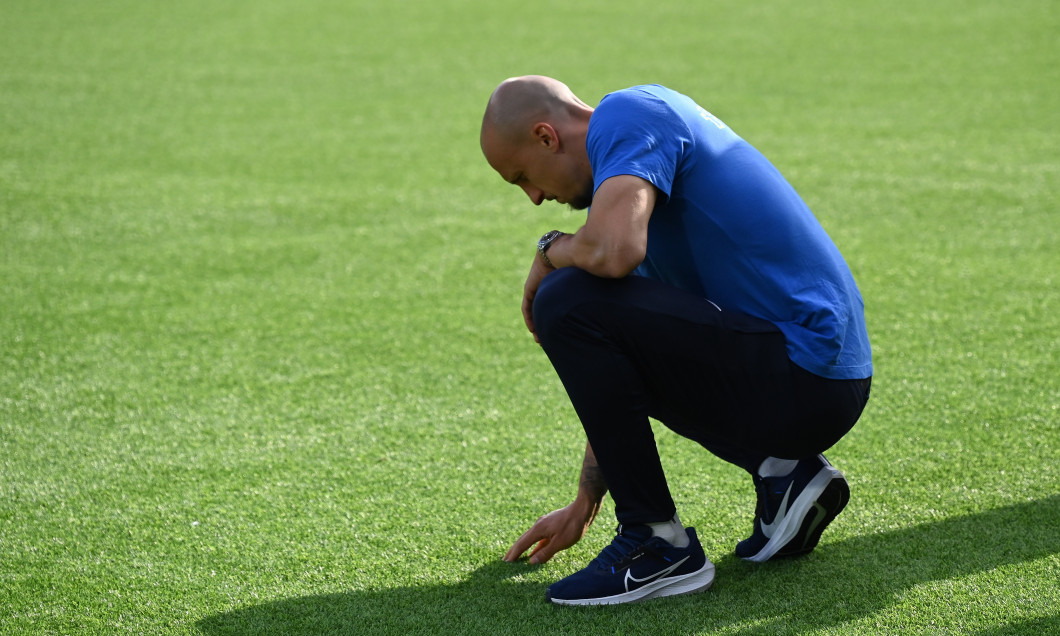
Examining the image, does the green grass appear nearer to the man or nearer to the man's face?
the man

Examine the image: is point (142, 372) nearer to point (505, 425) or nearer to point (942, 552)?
point (505, 425)

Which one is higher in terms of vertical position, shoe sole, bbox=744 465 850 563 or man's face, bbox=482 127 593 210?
man's face, bbox=482 127 593 210

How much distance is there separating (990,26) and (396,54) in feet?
16.2

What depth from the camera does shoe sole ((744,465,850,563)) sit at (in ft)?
6.71

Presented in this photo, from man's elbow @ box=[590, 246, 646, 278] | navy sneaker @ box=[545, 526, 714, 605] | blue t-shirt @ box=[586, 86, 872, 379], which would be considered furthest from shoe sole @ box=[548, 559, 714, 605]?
man's elbow @ box=[590, 246, 646, 278]

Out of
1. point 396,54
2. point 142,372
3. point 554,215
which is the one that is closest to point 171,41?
point 396,54

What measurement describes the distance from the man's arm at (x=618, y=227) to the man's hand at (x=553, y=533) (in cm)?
55

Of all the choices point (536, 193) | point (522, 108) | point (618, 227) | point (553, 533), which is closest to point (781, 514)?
point (553, 533)

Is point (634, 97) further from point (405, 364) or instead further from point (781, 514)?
point (405, 364)

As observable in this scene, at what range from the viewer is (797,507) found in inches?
80.6

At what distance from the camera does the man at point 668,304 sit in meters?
1.86

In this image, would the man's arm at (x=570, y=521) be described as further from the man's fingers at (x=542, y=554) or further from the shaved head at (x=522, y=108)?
the shaved head at (x=522, y=108)

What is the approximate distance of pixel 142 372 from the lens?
10.4 ft

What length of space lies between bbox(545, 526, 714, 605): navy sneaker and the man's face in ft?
2.19
